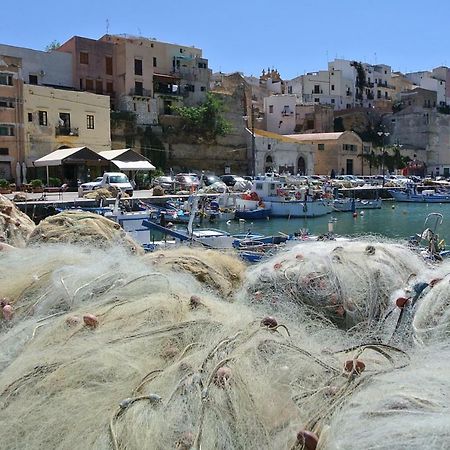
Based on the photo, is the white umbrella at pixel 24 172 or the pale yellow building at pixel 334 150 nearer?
the white umbrella at pixel 24 172

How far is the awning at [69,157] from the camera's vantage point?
104 feet

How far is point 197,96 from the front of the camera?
163 feet

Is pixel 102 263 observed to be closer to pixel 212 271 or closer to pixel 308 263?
pixel 212 271

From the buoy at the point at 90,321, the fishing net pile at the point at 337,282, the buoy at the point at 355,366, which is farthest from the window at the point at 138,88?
the buoy at the point at 355,366

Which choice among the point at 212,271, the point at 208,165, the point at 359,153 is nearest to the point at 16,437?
the point at 212,271

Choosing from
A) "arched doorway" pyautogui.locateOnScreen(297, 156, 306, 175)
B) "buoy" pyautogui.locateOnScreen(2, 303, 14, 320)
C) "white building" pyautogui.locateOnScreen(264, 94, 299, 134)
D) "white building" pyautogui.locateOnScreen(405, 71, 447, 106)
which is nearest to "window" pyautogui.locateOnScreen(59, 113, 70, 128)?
"arched doorway" pyautogui.locateOnScreen(297, 156, 306, 175)

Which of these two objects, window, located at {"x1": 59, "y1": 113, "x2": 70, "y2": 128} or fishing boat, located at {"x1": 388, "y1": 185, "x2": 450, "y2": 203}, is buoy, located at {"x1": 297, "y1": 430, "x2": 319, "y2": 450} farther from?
fishing boat, located at {"x1": 388, "y1": 185, "x2": 450, "y2": 203}

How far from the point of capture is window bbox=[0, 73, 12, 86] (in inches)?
1304

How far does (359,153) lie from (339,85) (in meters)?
15.3

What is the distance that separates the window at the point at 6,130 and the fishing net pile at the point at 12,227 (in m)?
28.4

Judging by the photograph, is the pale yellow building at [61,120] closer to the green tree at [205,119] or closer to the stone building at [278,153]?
the green tree at [205,119]

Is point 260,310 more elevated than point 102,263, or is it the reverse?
point 102,263

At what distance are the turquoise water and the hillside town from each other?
11.6 m

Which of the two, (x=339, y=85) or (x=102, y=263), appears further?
(x=339, y=85)
